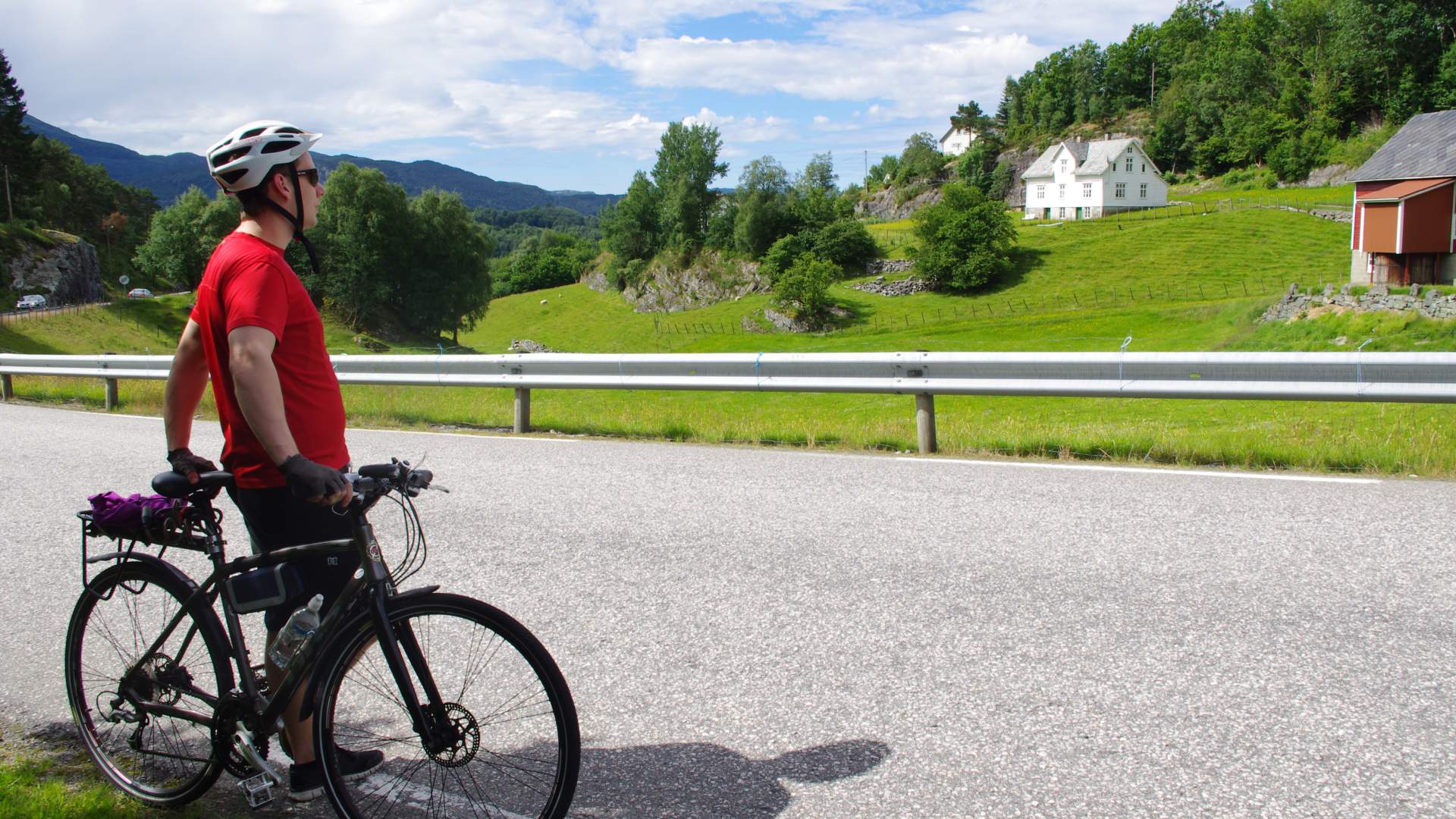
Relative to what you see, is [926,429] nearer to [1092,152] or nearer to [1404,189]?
[1404,189]

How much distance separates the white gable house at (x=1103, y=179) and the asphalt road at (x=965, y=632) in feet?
358

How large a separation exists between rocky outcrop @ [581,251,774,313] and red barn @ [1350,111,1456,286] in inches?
2144

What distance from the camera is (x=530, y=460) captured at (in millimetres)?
8711

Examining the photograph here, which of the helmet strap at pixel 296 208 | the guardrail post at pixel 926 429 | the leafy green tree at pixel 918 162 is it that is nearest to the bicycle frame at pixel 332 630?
the helmet strap at pixel 296 208

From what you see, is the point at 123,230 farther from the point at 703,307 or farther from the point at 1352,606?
the point at 1352,606

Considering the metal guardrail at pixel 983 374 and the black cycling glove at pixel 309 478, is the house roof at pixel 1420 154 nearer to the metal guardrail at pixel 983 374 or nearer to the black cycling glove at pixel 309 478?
the metal guardrail at pixel 983 374

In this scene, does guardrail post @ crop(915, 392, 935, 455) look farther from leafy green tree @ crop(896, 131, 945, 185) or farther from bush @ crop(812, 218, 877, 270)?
leafy green tree @ crop(896, 131, 945, 185)

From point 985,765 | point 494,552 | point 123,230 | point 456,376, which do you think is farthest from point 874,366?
point 123,230

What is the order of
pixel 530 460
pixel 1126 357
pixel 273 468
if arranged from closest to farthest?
1. pixel 273 468
2. pixel 1126 357
3. pixel 530 460

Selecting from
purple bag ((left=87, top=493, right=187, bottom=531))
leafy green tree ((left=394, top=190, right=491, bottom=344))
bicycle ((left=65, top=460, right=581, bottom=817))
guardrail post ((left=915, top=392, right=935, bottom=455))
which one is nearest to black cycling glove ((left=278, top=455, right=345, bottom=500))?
bicycle ((left=65, top=460, right=581, bottom=817))

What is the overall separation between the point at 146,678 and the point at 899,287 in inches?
3209

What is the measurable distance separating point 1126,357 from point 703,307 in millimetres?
92339

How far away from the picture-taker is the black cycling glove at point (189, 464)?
9.65 ft

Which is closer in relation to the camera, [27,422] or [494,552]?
[494,552]
